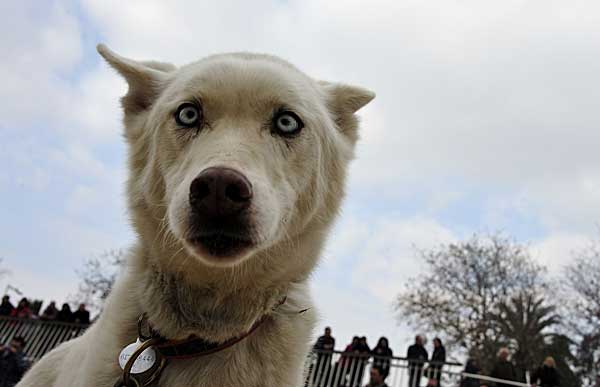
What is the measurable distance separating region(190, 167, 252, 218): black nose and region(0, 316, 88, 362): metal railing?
52.3 feet

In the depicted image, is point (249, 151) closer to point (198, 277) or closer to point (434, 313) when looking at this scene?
point (198, 277)

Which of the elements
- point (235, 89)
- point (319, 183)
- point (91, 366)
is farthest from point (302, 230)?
point (91, 366)

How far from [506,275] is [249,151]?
3777cm

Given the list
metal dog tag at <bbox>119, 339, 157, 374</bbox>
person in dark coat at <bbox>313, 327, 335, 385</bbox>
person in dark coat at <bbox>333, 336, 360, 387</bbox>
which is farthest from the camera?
person in dark coat at <bbox>313, 327, 335, 385</bbox>

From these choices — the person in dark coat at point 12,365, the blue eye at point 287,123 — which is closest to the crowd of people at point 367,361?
the person in dark coat at point 12,365

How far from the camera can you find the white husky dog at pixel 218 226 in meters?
3.08

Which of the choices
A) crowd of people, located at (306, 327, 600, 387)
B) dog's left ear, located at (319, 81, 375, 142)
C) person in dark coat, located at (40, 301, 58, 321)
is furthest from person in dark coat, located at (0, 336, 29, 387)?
dog's left ear, located at (319, 81, 375, 142)

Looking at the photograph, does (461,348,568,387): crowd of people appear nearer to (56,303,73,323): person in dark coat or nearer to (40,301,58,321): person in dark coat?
(56,303,73,323): person in dark coat

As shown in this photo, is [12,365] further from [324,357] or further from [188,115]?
[188,115]

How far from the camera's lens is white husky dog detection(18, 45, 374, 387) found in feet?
10.1

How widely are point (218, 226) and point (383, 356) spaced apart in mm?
13891

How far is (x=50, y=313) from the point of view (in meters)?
19.5

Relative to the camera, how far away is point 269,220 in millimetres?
3188

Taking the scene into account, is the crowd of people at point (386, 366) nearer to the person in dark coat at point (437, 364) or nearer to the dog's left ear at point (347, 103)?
the person in dark coat at point (437, 364)
